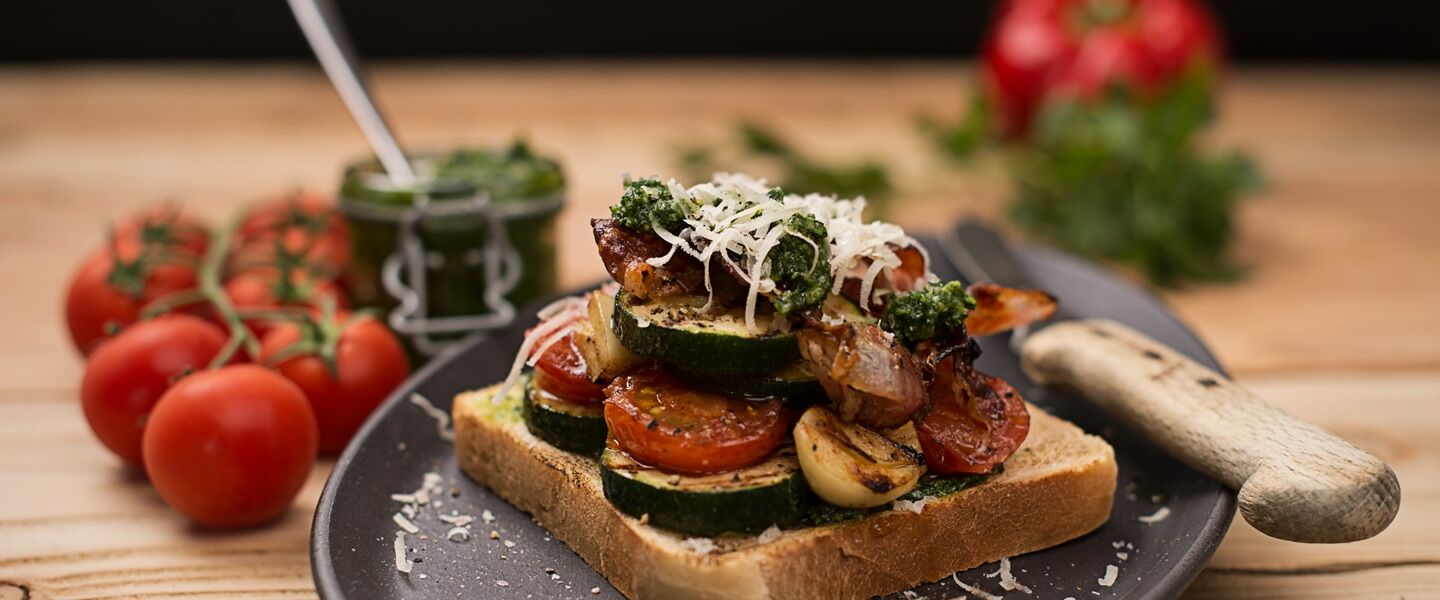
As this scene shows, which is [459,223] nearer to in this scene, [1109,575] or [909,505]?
[909,505]

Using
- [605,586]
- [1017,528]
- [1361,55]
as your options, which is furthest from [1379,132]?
[605,586]

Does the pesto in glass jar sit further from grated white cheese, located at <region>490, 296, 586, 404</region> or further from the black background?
the black background

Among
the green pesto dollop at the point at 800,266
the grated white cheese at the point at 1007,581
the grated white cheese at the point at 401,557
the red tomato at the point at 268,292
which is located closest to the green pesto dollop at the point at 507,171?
the red tomato at the point at 268,292

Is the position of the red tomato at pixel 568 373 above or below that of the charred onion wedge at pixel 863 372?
below

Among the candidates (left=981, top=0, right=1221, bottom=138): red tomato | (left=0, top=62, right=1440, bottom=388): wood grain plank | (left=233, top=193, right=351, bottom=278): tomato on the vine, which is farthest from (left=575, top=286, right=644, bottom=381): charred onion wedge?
(left=981, top=0, right=1221, bottom=138): red tomato

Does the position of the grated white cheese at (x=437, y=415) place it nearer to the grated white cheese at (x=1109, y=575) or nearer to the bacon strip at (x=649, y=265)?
the bacon strip at (x=649, y=265)

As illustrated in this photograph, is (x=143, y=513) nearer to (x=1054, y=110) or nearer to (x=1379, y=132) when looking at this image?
(x=1054, y=110)
